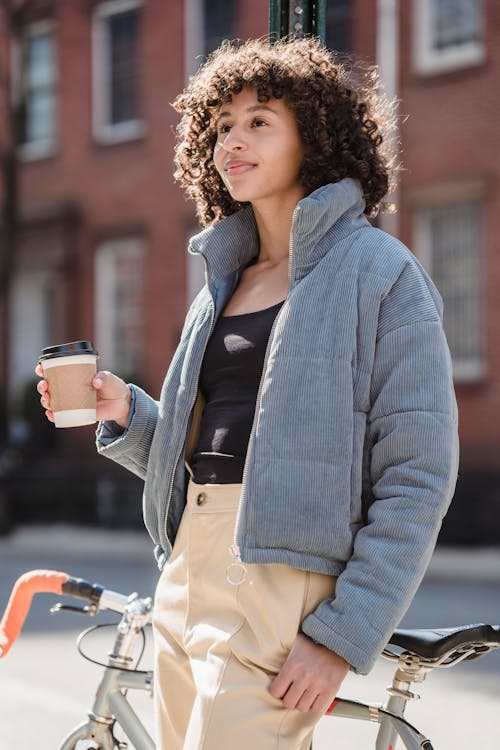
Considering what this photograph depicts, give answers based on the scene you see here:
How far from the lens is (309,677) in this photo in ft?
7.71

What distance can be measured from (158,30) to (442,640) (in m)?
17.7

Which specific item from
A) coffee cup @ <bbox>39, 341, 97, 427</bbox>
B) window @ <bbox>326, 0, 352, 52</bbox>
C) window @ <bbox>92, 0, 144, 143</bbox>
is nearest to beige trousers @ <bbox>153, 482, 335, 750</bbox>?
coffee cup @ <bbox>39, 341, 97, 427</bbox>

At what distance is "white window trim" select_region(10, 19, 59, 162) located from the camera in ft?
69.7

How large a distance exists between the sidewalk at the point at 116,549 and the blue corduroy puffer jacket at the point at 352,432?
10508mm

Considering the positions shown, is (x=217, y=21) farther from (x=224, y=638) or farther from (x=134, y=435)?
(x=224, y=638)

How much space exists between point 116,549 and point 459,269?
5.62m

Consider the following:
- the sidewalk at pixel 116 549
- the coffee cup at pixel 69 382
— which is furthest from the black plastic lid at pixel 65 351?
the sidewalk at pixel 116 549

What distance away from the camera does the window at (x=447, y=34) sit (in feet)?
51.4

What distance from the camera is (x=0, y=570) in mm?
13773

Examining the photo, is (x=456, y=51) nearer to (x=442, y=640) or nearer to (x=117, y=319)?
(x=117, y=319)

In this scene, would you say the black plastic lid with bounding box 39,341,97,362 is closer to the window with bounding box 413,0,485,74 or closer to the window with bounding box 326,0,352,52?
the window with bounding box 413,0,485,74

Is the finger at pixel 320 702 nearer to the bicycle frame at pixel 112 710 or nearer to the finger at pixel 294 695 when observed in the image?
the finger at pixel 294 695

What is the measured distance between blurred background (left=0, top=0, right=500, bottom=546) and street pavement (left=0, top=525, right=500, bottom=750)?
3.46m

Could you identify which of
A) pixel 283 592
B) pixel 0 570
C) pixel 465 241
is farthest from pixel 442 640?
pixel 465 241
